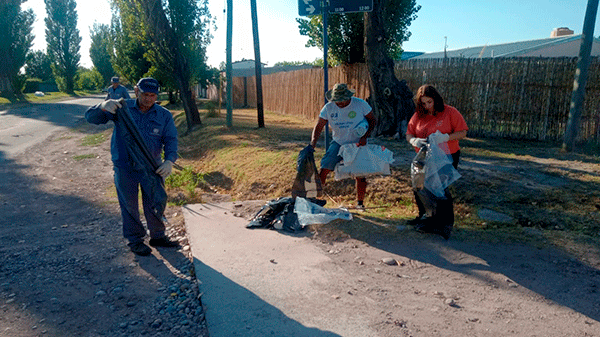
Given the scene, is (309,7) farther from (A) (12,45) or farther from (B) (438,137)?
(A) (12,45)

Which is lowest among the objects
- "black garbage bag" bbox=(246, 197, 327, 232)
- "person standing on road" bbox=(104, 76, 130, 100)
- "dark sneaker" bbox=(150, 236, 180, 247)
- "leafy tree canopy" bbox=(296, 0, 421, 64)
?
"dark sneaker" bbox=(150, 236, 180, 247)

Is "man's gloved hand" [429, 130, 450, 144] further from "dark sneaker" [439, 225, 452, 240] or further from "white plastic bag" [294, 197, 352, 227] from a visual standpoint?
"white plastic bag" [294, 197, 352, 227]

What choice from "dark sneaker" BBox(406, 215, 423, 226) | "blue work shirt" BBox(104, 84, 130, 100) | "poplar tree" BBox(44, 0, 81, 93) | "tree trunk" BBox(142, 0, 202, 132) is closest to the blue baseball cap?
"dark sneaker" BBox(406, 215, 423, 226)

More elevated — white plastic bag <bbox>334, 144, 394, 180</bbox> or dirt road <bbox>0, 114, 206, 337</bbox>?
white plastic bag <bbox>334, 144, 394, 180</bbox>

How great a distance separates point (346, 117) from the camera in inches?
218

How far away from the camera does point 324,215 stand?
5.08m

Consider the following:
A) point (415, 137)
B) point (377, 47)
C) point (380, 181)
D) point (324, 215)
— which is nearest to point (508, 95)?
point (377, 47)

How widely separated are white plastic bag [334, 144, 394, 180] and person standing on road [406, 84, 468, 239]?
675 millimetres

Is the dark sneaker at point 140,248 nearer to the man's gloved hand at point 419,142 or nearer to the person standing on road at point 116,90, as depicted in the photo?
the man's gloved hand at point 419,142

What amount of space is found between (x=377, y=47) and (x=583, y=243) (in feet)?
22.7

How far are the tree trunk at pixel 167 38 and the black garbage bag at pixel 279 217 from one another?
1062cm

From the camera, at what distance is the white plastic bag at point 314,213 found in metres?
5.03

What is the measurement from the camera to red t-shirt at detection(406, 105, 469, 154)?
4707 mm

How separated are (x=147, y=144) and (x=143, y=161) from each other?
0.18 meters
